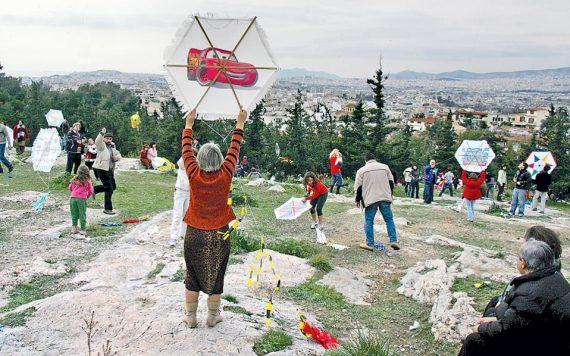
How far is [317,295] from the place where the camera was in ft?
25.3

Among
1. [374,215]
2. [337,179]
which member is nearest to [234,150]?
[374,215]

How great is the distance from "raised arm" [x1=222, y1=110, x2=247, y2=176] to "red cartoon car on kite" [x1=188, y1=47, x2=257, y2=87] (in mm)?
662

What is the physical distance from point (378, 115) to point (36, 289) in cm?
4544

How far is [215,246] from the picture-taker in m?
5.05

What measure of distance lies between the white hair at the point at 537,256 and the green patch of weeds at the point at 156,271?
A: 574 centimetres

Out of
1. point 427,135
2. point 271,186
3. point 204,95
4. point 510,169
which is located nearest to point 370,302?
point 204,95

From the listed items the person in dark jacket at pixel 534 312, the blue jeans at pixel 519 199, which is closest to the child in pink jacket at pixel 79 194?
the person in dark jacket at pixel 534 312

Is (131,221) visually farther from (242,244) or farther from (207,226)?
(207,226)

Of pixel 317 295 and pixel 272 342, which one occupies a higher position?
pixel 272 342

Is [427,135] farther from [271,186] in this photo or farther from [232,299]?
[232,299]

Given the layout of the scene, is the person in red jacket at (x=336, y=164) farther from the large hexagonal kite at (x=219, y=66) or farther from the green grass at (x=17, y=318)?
the green grass at (x=17, y=318)

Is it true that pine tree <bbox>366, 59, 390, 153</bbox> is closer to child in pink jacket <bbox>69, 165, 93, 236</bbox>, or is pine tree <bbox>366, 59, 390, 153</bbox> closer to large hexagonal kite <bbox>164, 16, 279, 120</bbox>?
child in pink jacket <bbox>69, 165, 93, 236</bbox>

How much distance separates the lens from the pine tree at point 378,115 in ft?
162

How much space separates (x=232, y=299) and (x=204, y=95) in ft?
8.64
